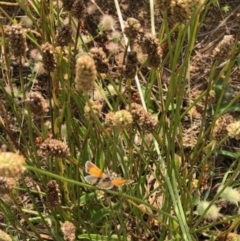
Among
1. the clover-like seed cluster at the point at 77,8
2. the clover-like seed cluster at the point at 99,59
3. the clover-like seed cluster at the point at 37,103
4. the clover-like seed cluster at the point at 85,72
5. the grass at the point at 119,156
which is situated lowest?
Result: the grass at the point at 119,156

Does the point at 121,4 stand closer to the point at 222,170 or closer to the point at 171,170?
the point at 222,170

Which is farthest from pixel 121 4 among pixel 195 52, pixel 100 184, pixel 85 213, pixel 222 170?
pixel 100 184

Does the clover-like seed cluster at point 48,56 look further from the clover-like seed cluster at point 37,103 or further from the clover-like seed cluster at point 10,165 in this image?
the clover-like seed cluster at point 10,165

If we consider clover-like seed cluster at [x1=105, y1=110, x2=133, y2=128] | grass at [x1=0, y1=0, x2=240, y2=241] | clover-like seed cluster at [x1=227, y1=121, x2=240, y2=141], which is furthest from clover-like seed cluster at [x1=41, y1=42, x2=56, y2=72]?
clover-like seed cluster at [x1=227, y1=121, x2=240, y2=141]

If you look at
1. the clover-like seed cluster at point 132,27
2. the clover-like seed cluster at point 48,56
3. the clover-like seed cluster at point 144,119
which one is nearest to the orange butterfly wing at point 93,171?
the clover-like seed cluster at point 144,119

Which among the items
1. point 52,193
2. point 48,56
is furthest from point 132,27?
point 52,193

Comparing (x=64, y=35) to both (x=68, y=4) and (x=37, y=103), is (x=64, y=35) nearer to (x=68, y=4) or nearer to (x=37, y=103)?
(x=68, y=4)

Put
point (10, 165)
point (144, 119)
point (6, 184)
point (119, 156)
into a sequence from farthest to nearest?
point (119, 156)
point (144, 119)
point (6, 184)
point (10, 165)

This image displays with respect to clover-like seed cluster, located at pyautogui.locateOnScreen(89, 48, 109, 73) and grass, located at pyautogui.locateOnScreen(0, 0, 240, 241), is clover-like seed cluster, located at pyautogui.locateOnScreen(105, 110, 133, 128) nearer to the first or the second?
grass, located at pyautogui.locateOnScreen(0, 0, 240, 241)
